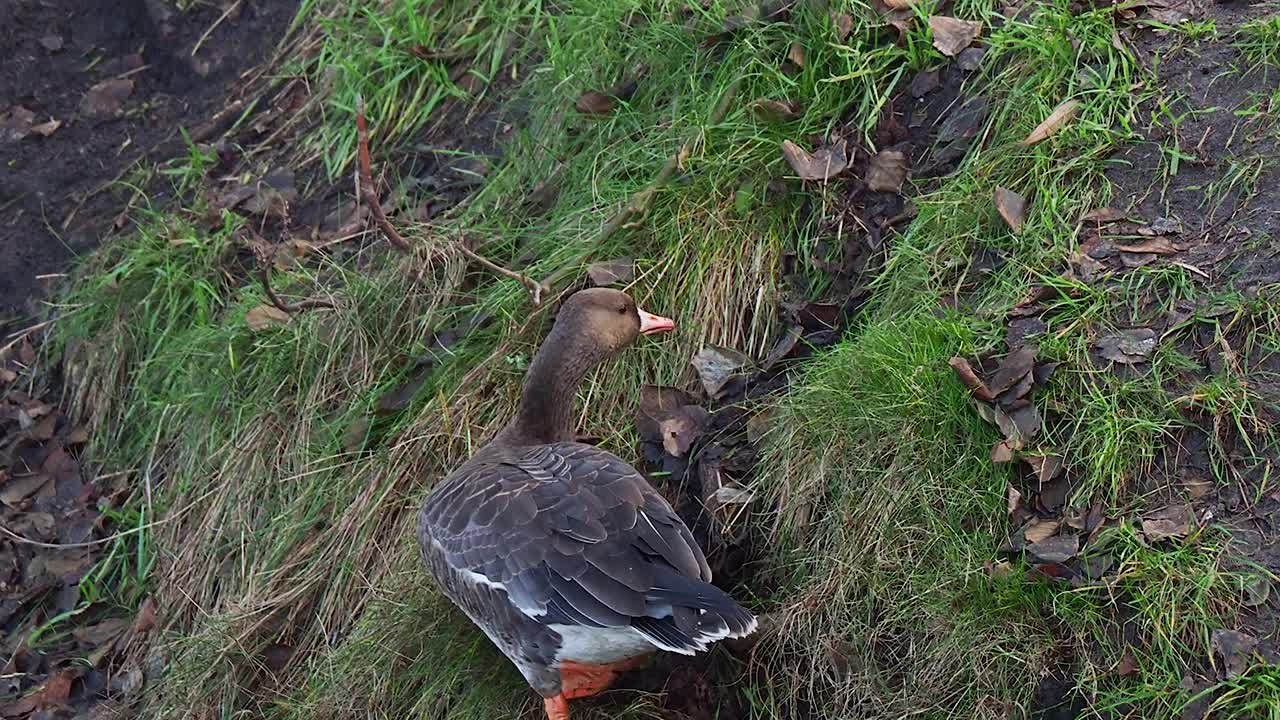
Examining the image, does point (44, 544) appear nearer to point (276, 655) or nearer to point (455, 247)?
point (276, 655)

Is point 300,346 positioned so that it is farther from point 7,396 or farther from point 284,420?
point 7,396

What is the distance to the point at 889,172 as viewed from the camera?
446 cm

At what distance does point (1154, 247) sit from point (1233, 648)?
1.23 m

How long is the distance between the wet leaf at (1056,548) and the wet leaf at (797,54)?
1.98m

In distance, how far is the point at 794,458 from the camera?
13.0ft

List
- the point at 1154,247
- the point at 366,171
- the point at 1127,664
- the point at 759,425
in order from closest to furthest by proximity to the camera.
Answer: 1. the point at 1127,664
2. the point at 1154,247
3. the point at 366,171
4. the point at 759,425

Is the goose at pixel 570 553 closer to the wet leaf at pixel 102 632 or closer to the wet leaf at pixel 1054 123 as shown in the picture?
the wet leaf at pixel 1054 123

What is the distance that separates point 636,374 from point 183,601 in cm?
198

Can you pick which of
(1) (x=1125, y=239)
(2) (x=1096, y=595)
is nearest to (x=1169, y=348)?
(1) (x=1125, y=239)

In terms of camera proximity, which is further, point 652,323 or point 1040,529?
point 652,323

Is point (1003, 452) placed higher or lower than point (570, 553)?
higher

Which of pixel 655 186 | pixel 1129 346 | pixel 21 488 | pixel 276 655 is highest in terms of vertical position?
pixel 1129 346

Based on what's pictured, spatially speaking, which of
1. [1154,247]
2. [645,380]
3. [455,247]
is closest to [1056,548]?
[1154,247]

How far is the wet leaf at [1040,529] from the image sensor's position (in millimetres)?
3492
